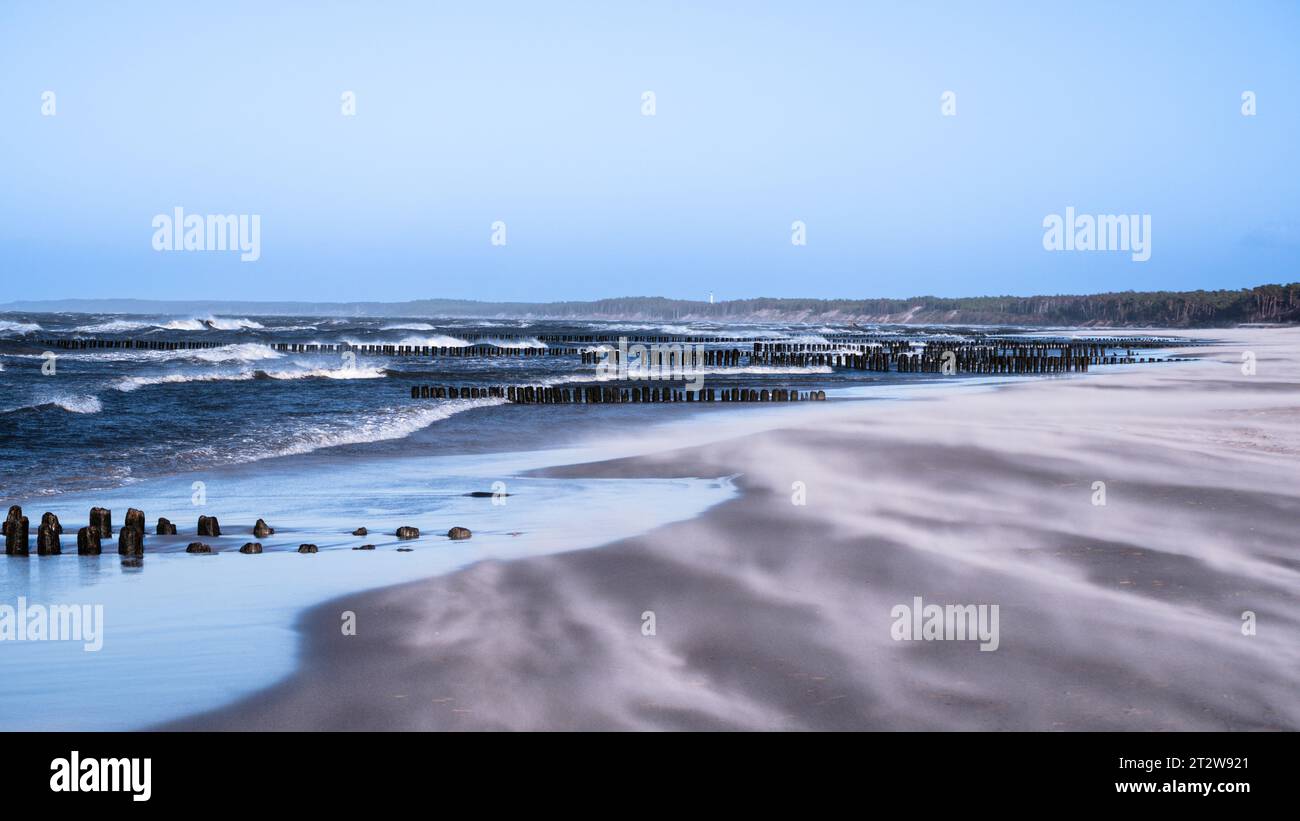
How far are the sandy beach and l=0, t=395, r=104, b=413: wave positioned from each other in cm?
1880

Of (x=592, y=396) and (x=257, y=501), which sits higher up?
(x=592, y=396)

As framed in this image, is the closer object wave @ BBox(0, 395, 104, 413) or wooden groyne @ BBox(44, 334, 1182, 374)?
wave @ BBox(0, 395, 104, 413)

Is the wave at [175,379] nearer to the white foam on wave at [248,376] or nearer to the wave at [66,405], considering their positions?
the white foam on wave at [248,376]

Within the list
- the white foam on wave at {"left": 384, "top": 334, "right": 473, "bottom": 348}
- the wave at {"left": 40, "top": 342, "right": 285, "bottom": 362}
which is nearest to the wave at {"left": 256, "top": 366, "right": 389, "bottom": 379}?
the wave at {"left": 40, "top": 342, "right": 285, "bottom": 362}

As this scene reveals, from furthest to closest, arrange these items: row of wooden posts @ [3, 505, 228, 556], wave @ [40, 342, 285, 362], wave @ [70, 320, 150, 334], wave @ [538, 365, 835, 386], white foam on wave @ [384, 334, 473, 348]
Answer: wave @ [70, 320, 150, 334] → white foam on wave @ [384, 334, 473, 348] → wave @ [40, 342, 285, 362] → wave @ [538, 365, 835, 386] → row of wooden posts @ [3, 505, 228, 556]

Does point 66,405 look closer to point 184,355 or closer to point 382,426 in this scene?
point 382,426

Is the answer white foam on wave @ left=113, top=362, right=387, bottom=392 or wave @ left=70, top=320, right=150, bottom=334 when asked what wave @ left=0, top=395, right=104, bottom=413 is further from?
wave @ left=70, top=320, right=150, bottom=334

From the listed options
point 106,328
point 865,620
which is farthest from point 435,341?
point 865,620

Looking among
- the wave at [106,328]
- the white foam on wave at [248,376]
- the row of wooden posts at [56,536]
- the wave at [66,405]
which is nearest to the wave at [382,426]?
the wave at [66,405]

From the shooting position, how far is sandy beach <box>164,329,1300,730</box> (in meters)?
5.76

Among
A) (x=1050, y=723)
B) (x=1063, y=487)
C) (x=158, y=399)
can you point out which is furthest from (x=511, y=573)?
(x=158, y=399)

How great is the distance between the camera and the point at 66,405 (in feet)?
84.9

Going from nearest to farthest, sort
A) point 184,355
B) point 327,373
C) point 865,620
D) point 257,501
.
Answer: point 865,620 < point 257,501 < point 327,373 < point 184,355

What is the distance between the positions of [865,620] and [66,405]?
24.3 m
